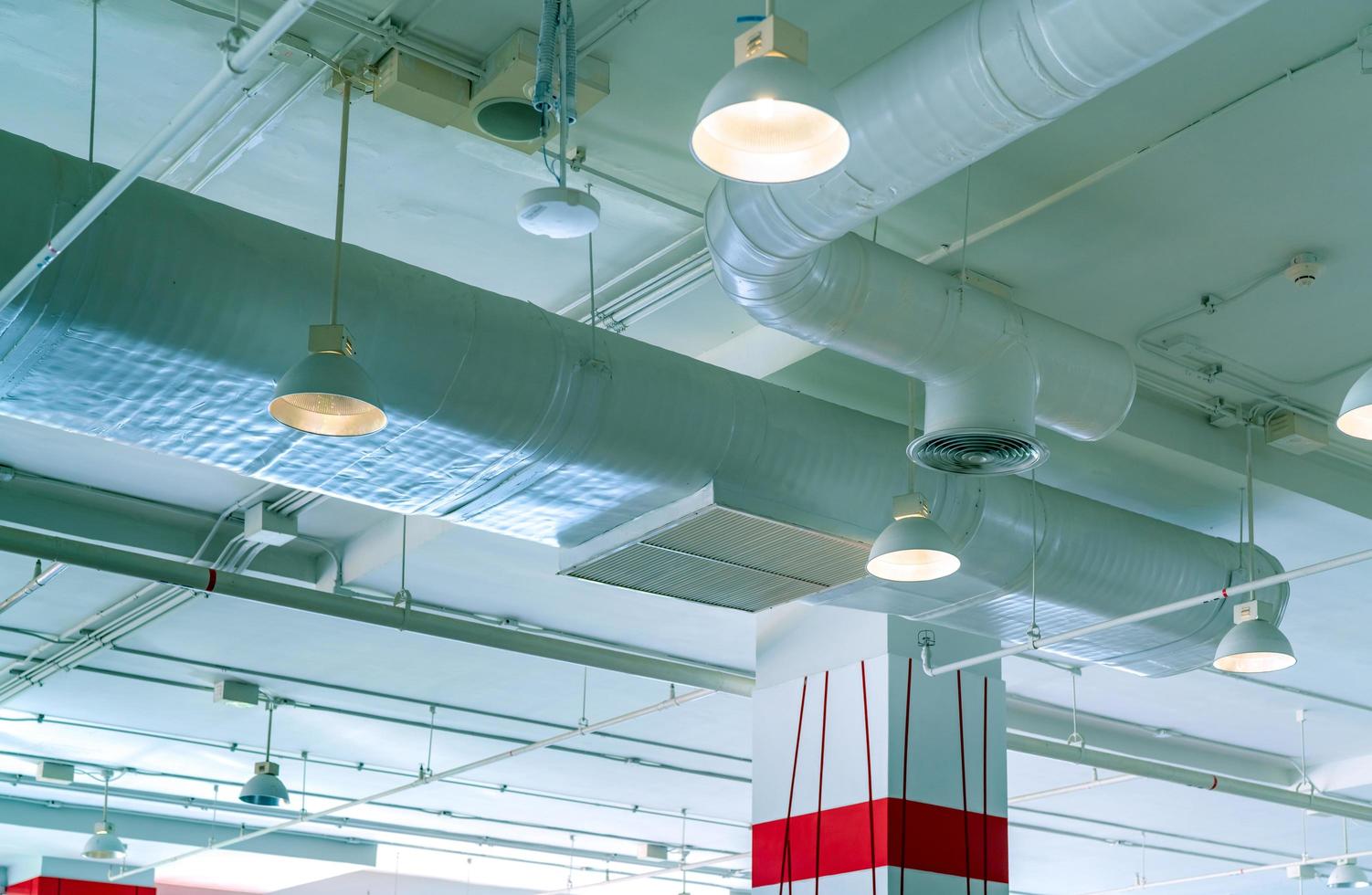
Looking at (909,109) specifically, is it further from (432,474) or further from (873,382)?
(873,382)

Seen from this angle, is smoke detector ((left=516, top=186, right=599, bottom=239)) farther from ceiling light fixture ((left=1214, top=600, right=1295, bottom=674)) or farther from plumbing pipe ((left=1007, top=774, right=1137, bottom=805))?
plumbing pipe ((left=1007, top=774, right=1137, bottom=805))

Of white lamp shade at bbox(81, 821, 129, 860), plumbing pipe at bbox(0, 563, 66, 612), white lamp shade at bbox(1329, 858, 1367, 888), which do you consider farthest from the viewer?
white lamp shade at bbox(81, 821, 129, 860)

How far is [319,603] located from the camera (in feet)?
23.6

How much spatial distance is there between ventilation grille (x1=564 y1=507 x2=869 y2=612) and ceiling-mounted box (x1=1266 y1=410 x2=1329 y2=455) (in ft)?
7.69

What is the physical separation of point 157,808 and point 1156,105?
A: 13519 millimetres

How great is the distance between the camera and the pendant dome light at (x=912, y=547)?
5457 mm

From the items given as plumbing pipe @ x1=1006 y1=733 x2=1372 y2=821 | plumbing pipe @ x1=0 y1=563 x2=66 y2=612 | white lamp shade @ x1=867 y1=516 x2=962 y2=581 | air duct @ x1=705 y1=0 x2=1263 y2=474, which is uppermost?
air duct @ x1=705 y1=0 x2=1263 y2=474

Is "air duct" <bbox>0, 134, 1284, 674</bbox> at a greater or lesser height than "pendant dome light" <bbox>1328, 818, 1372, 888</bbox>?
greater

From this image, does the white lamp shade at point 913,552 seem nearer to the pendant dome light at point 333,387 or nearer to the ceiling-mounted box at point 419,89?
the pendant dome light at point 333,387

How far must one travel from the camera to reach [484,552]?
8.46m

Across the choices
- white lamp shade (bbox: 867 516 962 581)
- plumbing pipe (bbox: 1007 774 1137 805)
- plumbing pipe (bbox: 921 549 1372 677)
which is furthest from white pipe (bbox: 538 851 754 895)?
white lamp shade (bbox: 867 516 962 581)

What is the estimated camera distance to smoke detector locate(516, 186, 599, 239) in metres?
4.48

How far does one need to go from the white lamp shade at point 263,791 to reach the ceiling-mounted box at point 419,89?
23.3ft

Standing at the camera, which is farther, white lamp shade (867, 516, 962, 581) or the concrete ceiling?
white lamp shade (867, 516, 962, 581)
